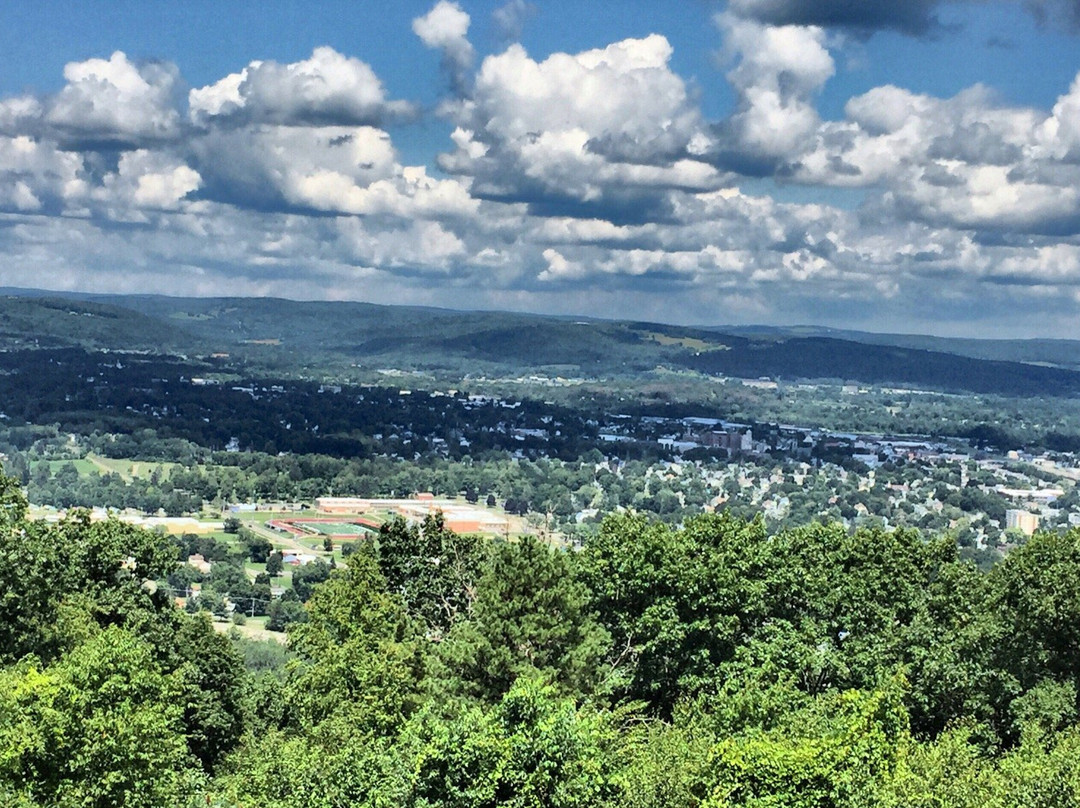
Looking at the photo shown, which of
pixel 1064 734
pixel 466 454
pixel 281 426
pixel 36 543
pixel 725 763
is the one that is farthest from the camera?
pixel 281 426

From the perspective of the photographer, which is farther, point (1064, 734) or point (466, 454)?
point (466, 454)

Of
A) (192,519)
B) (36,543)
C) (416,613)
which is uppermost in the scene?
(36,543)

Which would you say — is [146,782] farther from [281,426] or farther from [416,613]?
[281,426]

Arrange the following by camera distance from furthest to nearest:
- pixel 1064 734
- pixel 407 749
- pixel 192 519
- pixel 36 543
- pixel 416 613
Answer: pixel 192 519 → pixel 416 613 → pixel 36 543 → pixel 1064 734 → pixel 407 749

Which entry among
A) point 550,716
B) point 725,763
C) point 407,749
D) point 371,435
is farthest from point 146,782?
point 371,435

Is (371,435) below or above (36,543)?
below

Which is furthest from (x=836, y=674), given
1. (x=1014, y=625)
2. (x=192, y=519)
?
(x=192, y=519)

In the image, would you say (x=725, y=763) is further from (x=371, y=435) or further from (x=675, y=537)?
(x=371, y=435)
